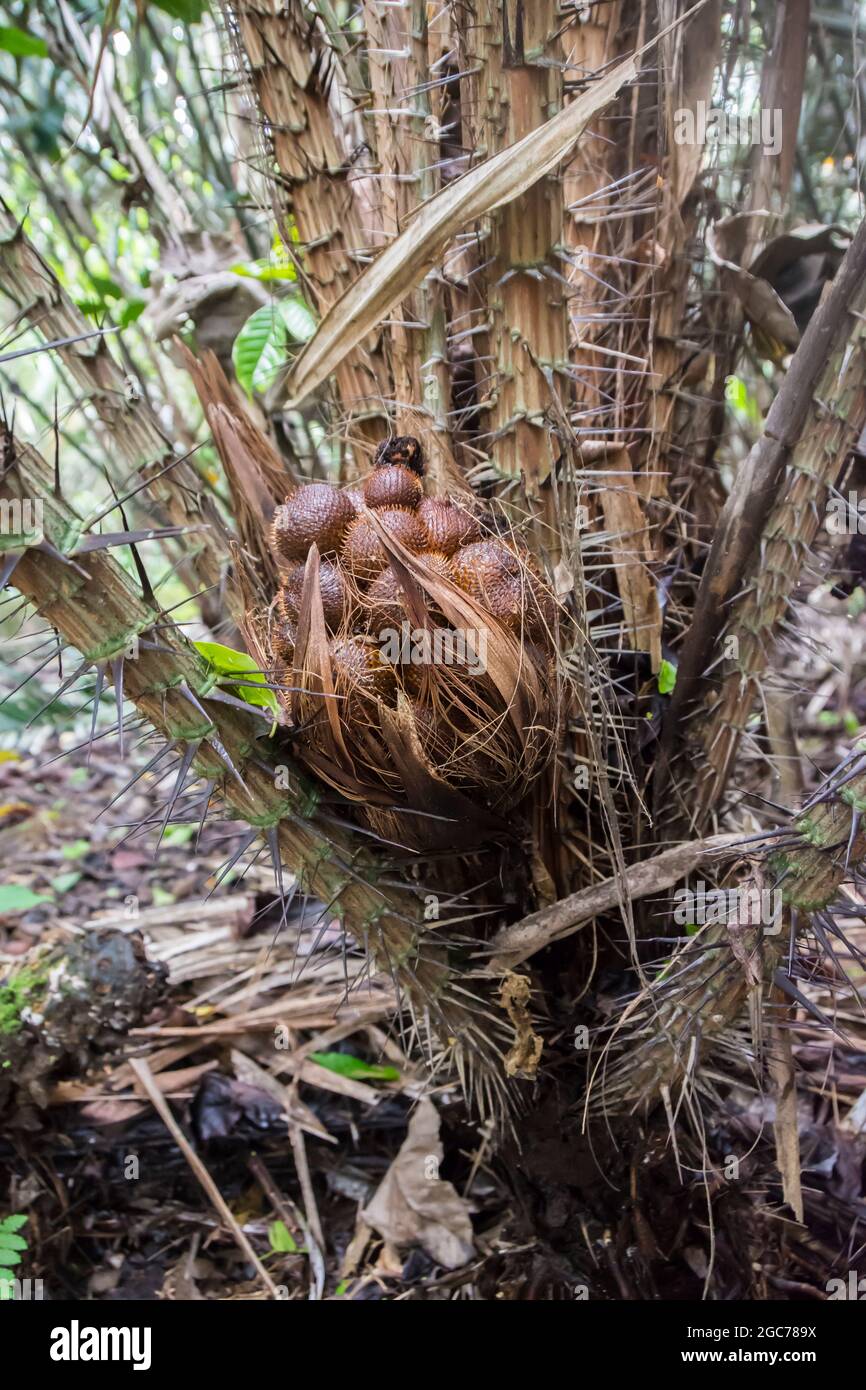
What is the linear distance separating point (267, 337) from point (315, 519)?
46cm

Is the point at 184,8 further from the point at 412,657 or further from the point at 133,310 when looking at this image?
the point at 412,657

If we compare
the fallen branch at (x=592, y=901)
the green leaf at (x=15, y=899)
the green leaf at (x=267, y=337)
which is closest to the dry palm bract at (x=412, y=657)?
the fallen branch at (x=592, y=901)

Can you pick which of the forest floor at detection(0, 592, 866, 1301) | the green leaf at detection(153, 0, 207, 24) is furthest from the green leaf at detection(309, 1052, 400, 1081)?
the green leaf at detection(153, 0, 207, 24)

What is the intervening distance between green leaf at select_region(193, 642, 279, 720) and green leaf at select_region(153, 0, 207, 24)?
1088 millimetres

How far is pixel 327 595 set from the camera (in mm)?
776

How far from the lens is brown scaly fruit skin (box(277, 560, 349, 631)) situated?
2.55ft

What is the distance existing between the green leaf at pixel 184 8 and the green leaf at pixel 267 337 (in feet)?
1.67

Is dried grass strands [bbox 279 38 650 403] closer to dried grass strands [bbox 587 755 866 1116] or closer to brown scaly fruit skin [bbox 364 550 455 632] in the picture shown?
brown scaly fruit skin [bbox 364 550 455 632]

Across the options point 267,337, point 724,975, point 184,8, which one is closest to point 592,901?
point 724,975

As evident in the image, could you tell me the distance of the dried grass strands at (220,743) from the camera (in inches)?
25.3

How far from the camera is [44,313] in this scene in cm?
89

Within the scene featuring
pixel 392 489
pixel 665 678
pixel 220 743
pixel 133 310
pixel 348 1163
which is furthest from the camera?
pixel 133 310

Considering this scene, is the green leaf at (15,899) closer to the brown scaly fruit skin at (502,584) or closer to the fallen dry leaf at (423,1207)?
the fallen dry leaf at (423,1207)

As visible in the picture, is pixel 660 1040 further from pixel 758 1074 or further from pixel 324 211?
pixel 324 211
